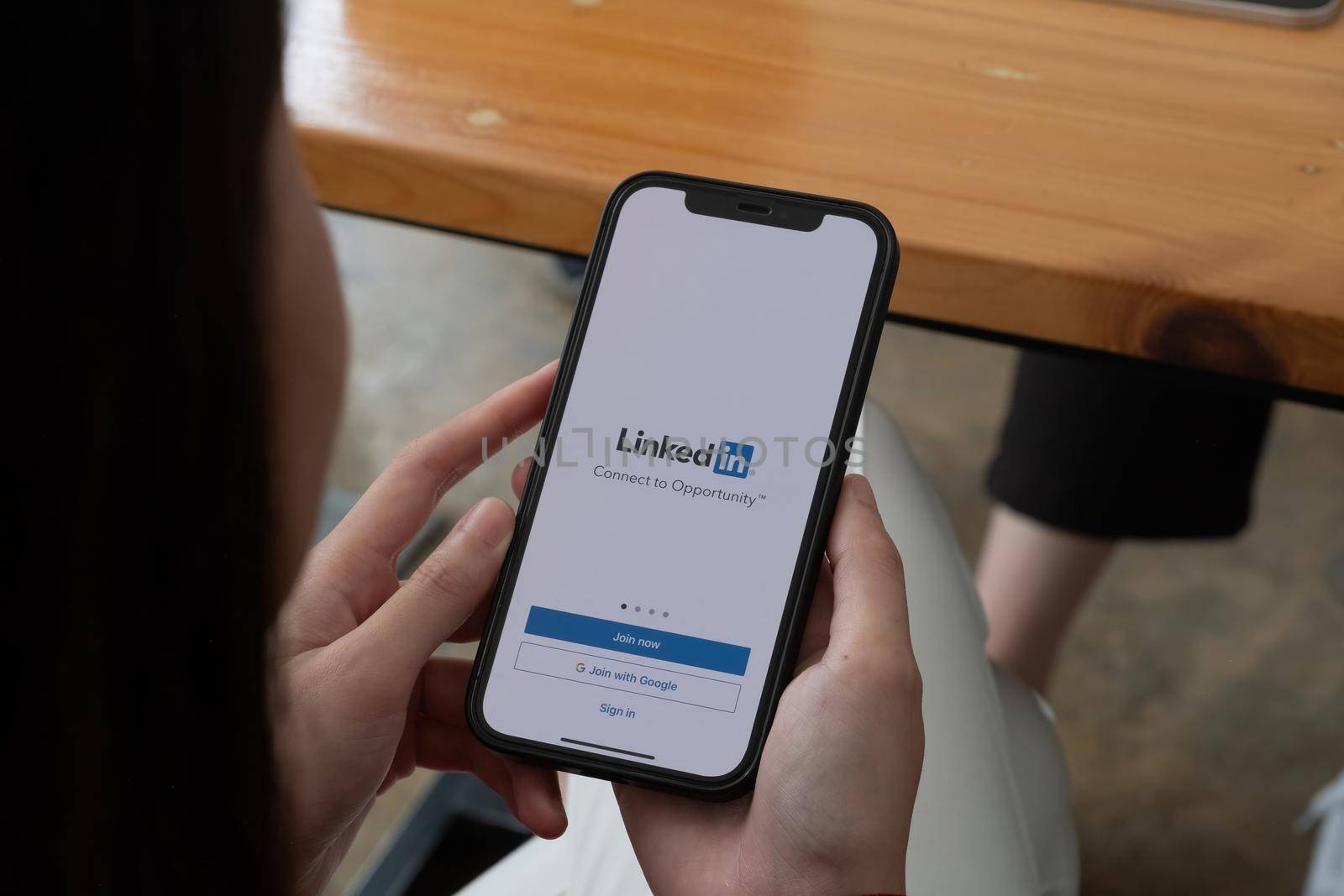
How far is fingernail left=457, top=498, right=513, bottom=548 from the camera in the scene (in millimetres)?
356

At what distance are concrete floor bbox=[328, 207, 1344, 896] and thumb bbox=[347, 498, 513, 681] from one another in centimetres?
32

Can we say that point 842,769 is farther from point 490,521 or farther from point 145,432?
point 145,432

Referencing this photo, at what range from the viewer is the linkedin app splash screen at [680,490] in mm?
348

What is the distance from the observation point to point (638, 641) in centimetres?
35

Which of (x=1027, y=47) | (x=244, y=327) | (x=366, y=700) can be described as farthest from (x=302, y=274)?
(x=1027, y=47)

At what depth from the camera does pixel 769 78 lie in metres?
0.43

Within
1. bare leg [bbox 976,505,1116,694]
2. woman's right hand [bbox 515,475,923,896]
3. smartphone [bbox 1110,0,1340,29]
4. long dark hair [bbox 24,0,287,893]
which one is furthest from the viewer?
bare leg [bbox 976,505,1116,694]

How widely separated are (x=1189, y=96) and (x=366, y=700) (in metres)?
0.35

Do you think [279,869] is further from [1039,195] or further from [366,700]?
[1039,195]

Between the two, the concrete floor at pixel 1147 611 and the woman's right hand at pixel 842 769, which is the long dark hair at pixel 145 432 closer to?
the woman's right hand at pixel 842 769

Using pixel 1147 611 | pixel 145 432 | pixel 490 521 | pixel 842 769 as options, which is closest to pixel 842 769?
pixel 842 769

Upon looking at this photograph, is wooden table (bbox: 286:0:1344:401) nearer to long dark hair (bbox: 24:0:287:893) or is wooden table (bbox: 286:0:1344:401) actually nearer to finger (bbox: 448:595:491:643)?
finger (bbox: 448:595:491:643)

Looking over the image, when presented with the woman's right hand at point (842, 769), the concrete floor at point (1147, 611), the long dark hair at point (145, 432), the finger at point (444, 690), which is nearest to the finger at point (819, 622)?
the woman's right hand at point (842, 769)

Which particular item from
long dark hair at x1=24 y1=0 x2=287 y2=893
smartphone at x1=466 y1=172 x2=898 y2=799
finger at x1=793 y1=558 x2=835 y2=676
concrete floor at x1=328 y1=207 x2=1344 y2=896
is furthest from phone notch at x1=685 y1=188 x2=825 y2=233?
concrete floor at x1=328 y1=207 x2=1344 y2=896
